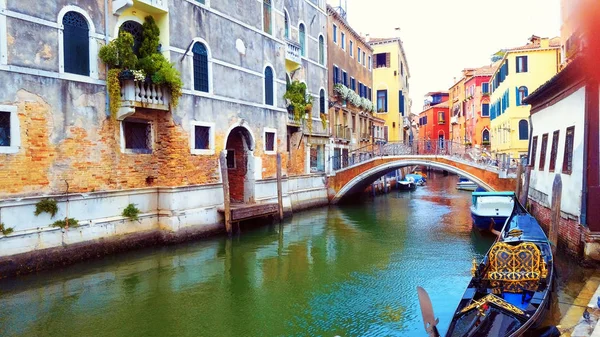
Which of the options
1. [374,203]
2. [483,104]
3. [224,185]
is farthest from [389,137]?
[224,185]

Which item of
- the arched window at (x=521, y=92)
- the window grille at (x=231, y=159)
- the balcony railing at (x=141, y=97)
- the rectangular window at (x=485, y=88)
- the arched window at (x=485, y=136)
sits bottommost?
the window grille at (x=231, y=159)

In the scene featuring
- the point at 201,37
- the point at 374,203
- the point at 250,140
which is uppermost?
the point at 201,37

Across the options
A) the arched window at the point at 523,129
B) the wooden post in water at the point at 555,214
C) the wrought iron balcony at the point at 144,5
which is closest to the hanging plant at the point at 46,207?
the wrought iron balcony at the point at 144,5

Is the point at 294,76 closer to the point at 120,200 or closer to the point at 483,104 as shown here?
the point at 120,200

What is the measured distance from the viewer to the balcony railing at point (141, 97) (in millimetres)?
10125

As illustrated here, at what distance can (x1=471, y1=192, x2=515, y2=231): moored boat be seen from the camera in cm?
1288

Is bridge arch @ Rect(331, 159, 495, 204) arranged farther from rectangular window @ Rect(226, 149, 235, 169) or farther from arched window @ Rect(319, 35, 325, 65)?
rectangular window @ Rect(226, 149, 235, 169)

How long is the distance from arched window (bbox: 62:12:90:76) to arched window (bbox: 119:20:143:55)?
45.2 inches

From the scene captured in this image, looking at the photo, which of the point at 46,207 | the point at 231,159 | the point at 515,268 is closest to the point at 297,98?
the point at 231,159

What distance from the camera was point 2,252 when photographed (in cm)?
815

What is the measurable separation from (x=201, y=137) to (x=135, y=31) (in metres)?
3.04

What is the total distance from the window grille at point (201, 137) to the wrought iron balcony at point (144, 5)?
294 cm

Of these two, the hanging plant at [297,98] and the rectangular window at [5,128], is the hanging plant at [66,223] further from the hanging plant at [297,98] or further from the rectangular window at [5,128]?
the hanging plant at [297,98]

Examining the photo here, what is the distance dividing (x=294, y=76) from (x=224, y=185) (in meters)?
7.31
